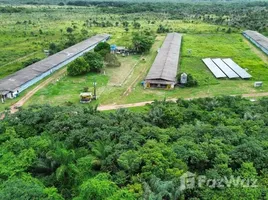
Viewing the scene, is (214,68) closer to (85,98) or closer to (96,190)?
(85,98)

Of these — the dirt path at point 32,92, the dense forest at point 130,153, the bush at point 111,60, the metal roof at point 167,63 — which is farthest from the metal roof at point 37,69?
the metal roof at point 167,63

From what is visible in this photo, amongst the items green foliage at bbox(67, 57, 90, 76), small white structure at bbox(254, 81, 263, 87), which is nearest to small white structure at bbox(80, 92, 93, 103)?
green foliage at bbox(67, 57, 90, 76)

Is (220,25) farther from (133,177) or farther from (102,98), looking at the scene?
(133,177)

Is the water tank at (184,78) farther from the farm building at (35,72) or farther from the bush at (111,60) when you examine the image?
the farm building at (35,72)

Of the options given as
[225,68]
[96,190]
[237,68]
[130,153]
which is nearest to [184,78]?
[225,68]

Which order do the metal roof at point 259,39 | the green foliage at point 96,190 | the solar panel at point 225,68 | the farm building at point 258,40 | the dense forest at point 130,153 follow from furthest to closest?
1. the metal roof at point 259,39
2. the farm building at point 258,40
3. the solar panel at point 225,68
4. the dense forest at point 130,153
5. the green foliage at point 96,190
